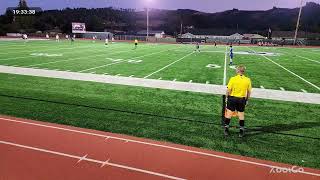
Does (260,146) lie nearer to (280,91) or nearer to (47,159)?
(47,159)

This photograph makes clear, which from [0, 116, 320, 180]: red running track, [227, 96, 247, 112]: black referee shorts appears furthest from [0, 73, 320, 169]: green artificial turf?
[227, 96, 247, 112]: black referee shorts

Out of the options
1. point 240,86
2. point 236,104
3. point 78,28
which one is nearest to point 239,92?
point 240,86

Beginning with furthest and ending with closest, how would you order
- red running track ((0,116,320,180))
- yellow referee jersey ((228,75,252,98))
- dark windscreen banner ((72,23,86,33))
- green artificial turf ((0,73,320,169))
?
dark windscreen banner ((72,23,86,33)) → yellow referee jersey ((228,75,252,98)) → green artificial turf ((0,73,320,169)) → red running track ((0,116,320,180))

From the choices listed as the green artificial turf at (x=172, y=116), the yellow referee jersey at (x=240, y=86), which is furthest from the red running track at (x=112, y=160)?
the yellow referee jersey at (x=240, y=86)

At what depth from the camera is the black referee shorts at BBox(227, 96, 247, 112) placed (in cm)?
953

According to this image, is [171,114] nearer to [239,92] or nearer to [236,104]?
[236,104]

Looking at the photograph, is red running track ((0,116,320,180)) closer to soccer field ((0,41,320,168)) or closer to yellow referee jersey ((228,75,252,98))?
soccer field ((0,41,320,168))

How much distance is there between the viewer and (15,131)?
32.1 feet

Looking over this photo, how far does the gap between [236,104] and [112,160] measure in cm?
393

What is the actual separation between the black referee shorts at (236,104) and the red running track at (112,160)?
171 centimetres

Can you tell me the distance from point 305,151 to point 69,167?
19.8 ft

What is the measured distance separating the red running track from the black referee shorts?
5.60ft

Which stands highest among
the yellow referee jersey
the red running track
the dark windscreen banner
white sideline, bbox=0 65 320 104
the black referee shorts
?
the dark windscreen banner

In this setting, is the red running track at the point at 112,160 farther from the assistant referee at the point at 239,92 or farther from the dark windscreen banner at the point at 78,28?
the dark windscreen banner at the point at 78,28
